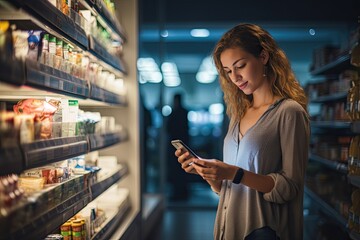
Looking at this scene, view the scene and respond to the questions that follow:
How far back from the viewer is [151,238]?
5.73 m

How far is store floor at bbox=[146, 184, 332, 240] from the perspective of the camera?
592cm

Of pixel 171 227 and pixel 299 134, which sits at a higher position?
pixel 299 134

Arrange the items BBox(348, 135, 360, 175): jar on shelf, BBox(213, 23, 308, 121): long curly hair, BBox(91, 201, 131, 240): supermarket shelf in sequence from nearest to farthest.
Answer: BBox(213, 23, 308, 121): long curly hair, BBox(91, 201, 131, 240): supermarket shelf, BBox(348, 135, 360, 175): jar on shelf

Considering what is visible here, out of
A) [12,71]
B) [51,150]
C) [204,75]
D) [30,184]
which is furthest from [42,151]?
[204,75]

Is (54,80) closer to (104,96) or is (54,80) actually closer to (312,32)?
(104,96)

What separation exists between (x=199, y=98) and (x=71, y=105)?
27.2 feet

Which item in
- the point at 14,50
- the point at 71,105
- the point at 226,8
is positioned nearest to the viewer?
the point at 14,50

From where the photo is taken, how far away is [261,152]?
2275 millimetres

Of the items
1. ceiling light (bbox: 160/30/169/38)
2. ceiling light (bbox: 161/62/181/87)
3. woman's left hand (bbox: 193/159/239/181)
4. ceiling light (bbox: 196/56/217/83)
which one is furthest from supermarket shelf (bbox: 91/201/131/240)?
ceiling light (bbox: 196/56/217/83)

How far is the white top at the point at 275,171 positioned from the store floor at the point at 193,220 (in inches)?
134

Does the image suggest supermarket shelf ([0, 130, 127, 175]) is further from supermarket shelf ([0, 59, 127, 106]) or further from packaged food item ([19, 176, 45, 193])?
supermarket shelf ([0, 59, 127, 106])

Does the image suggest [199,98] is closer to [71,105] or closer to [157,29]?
[157,29]

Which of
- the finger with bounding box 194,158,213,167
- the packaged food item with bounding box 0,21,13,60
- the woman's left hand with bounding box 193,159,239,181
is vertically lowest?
the woman's left hand with bounding box 193,159,239,181

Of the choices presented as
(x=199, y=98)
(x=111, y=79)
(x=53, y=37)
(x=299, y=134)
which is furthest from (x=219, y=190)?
(x=199, y=98)
